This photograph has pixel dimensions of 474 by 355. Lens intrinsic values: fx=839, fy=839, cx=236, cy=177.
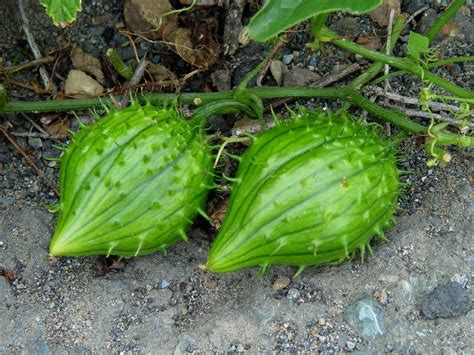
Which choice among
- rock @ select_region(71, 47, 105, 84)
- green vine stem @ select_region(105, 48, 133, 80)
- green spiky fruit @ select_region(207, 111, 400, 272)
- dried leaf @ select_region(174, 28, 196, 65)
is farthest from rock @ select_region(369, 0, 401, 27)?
rock @ select_region(71, 47, 105, 84)

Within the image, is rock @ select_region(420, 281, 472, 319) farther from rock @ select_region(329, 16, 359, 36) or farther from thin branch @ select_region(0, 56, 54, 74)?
thin branch @ select_region(0, 56, 54, 74)

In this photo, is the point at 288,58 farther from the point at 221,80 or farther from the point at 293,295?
the point at 293,295

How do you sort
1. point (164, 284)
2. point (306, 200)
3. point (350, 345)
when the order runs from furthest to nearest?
point (164, 284) < point (350, 345) < point (306, 200)

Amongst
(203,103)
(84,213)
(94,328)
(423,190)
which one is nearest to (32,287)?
(94,328)

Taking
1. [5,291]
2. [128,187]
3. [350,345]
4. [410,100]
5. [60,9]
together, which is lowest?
[350,345]

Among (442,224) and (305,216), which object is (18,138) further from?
(442,224)

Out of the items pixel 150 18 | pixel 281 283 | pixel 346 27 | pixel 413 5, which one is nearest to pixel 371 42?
pixel 346 27
